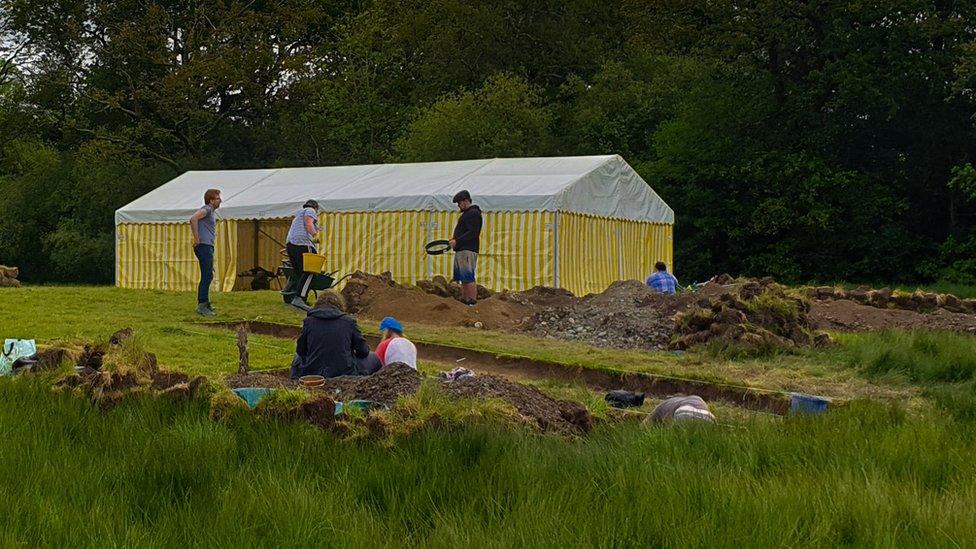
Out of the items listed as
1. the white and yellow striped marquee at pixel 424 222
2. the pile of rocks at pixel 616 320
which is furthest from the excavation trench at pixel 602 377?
the white and yellow striped marquee at pixel 424 222

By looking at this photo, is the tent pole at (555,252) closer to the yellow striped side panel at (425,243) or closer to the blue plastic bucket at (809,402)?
the yellow striped side panel at (425,243)

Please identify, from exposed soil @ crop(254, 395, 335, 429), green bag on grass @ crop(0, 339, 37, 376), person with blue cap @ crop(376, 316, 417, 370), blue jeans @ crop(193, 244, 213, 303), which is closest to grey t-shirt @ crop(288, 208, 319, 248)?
blue jeans @ crop(193, 244, 213, 303)

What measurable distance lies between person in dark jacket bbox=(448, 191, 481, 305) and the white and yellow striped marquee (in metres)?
3.96

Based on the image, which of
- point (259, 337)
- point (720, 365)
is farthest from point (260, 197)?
point (720, 365)

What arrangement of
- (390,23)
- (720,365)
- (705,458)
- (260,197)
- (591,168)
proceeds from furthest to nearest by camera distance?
(390,23), (260,197), (591,168), (720,365), (705,458)

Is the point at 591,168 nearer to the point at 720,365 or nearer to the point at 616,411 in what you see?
the point at 720,365

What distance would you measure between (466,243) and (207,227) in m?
3.90

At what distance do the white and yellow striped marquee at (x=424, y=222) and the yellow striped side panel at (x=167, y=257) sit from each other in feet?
0.09

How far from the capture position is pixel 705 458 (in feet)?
17.4

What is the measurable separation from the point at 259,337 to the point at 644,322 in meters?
4.87

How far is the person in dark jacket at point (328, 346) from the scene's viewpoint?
9.02 m

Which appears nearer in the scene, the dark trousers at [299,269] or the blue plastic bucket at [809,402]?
the blue plastic bucket at [809,402]

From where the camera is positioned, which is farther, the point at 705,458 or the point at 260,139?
the point at 260,139

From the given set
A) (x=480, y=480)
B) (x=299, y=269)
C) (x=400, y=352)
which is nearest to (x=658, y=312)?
(x=299, y=269)
